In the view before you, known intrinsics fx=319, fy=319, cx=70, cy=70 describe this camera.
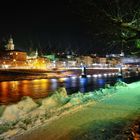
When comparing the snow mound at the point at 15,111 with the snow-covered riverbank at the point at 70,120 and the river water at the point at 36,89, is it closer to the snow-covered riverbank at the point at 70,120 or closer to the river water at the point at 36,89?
the snow-covered riverbank at the point at 70,120

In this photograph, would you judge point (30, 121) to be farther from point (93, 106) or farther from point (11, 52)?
point (11, 52)

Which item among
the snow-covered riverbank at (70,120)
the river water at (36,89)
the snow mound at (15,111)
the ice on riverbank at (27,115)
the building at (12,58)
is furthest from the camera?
the building at (12,58)

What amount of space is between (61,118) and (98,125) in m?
1.62

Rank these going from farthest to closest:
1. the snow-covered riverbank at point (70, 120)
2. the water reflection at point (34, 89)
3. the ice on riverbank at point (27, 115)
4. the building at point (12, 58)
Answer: the building at point (12, 58) < the water reflection at point (34, 89) < the ice on riverbank at point (27, 115) < the snow-covered riverbank at point (70, 120)

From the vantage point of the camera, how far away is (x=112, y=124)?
928 centimetres

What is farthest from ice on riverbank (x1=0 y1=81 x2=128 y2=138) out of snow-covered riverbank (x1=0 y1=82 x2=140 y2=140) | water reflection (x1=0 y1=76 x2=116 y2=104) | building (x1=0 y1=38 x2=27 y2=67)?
building (x1=0 y1=38 x2=27 y2=67)

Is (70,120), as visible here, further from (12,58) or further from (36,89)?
(12,58)

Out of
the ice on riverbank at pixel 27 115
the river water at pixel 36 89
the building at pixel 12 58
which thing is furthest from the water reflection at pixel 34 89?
the building at pixel 12 58

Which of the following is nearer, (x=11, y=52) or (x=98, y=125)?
(x=98, y=125)

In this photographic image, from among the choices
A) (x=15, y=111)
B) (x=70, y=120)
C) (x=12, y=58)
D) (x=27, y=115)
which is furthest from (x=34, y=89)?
(x=12, y=58)

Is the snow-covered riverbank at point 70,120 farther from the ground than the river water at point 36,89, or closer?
farther from the ground

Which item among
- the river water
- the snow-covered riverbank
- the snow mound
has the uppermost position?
the snow-covered riverbank

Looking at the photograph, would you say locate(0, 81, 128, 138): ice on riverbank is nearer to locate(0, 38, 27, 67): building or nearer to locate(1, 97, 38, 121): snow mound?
locate(1, 97, 38, 121): snow mound

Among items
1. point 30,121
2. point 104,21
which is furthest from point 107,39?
point 30,121
